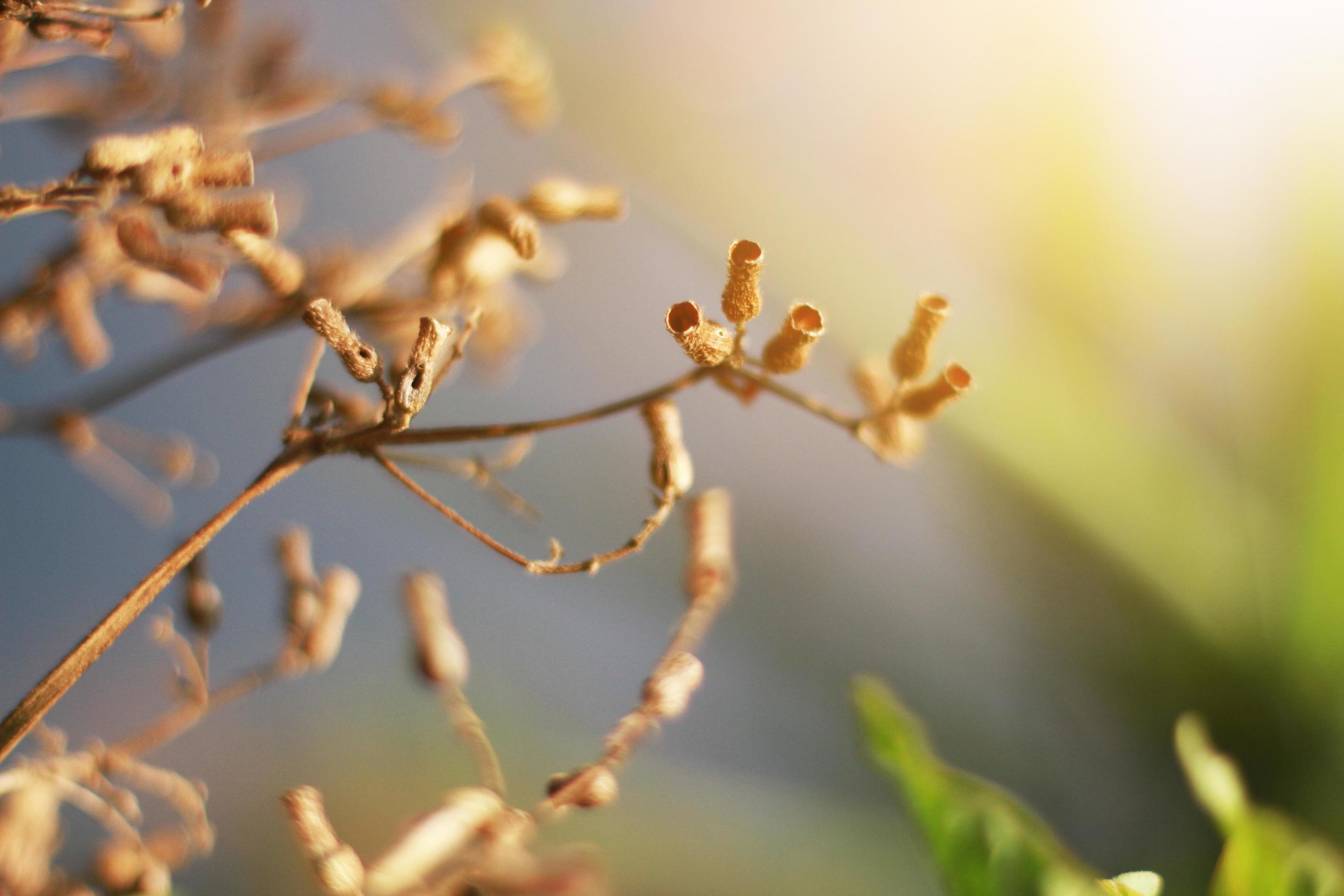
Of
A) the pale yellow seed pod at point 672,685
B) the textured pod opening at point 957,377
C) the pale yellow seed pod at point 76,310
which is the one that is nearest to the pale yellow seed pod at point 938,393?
the textured pod opening at point 957,377

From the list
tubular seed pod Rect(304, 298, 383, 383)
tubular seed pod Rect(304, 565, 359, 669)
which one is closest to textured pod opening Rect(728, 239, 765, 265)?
tubular seed pod Rect(304, 298, 383, 383)

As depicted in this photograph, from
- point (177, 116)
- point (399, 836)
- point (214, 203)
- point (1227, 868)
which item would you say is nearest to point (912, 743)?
point (1227, 868)

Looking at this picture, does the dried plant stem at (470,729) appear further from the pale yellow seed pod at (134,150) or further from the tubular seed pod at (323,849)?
the pale yellow seed pod at (134,150)

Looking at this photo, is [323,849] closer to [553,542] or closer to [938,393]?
[553,542]

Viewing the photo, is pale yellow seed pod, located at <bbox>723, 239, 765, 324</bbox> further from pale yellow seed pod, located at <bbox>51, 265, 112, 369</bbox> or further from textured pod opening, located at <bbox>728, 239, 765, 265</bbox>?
pale yellow seed pod, located at <bbox>51, 265, 112, 369</bbox>

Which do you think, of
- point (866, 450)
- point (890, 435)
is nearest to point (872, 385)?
point (890, 435)

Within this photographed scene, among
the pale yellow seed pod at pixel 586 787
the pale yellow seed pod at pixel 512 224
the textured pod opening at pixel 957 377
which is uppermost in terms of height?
the pale yellow seed pod at pixel 512 224

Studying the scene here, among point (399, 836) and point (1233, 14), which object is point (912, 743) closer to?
point (399, 836)
